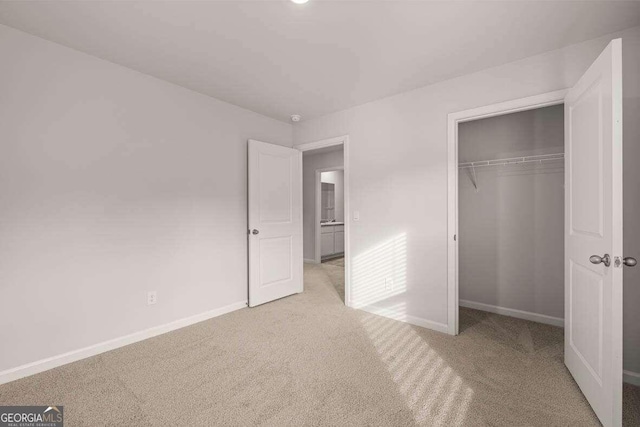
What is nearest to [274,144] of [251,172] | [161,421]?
[251,172]

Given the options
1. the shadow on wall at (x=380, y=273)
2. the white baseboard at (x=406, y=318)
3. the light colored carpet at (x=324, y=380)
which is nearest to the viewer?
the light colored carpet at (x=324, y=380)

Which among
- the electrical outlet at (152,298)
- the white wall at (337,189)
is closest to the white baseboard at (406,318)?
the electrical outlet at (152,298)

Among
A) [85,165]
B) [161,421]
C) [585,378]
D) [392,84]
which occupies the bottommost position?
[161,421]

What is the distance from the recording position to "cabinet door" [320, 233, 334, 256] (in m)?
6.82

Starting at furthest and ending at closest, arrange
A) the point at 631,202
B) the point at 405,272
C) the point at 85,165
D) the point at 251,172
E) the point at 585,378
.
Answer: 1. the point at 251,172
2. the point at 405,272
3. the point at 85,165
4. the point at 631,202
5. the point at 585,378

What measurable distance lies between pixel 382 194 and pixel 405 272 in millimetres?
869

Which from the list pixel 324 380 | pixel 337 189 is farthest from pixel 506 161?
pixel 337 189

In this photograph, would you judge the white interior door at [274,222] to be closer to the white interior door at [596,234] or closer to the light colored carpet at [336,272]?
the light colored carpet at [336,272]

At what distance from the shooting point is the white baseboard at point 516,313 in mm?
2979

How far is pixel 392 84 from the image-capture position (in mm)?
2924

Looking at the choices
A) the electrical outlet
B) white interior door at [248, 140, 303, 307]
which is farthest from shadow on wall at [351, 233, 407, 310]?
the electrical outlet

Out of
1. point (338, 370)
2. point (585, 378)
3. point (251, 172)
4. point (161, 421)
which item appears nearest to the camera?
point (161, 421)

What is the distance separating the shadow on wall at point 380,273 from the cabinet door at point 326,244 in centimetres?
326

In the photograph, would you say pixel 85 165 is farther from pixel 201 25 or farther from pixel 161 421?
pixel 161 421
